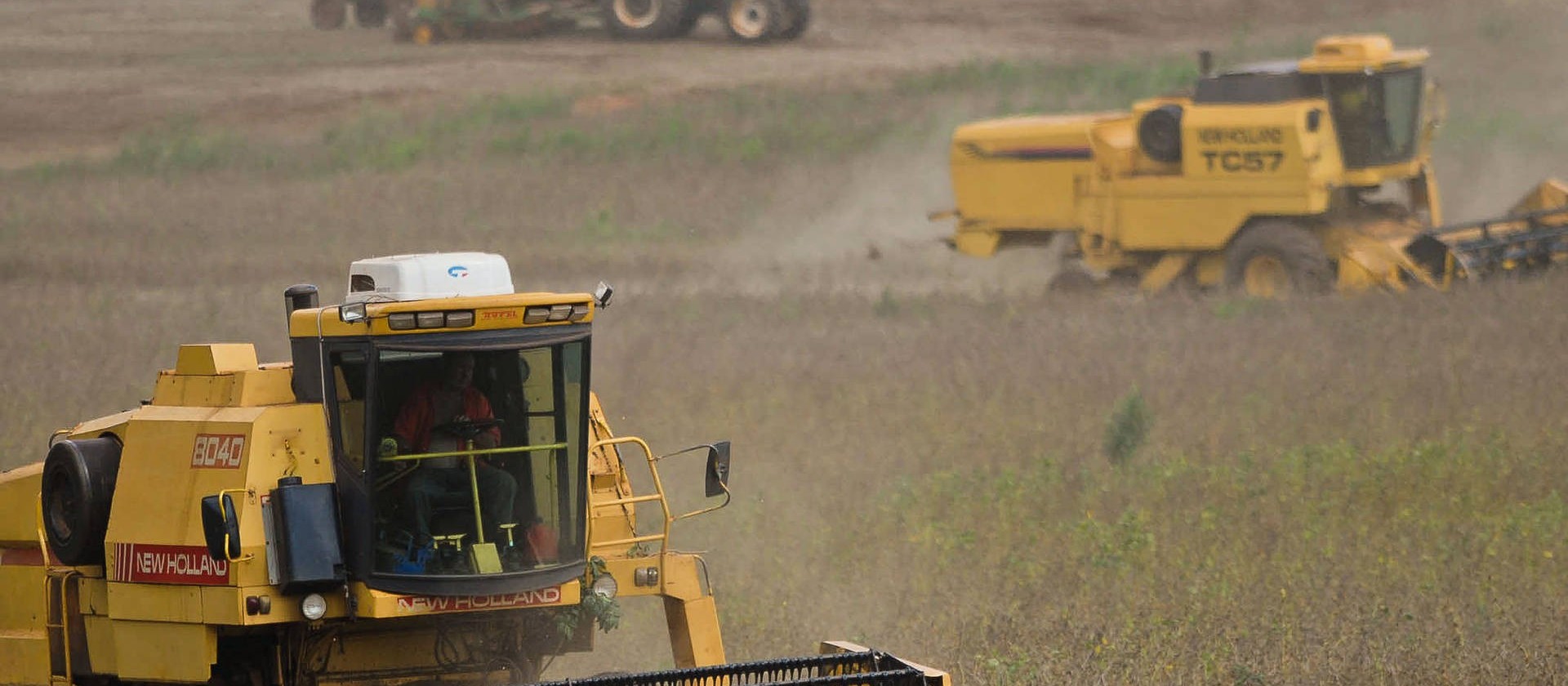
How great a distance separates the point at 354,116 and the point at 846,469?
23534mm

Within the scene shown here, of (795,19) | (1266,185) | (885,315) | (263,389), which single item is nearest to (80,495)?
(263,389)

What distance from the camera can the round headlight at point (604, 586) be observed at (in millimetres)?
8219

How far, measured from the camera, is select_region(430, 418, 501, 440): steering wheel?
25.8 feet

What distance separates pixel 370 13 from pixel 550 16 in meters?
3.60

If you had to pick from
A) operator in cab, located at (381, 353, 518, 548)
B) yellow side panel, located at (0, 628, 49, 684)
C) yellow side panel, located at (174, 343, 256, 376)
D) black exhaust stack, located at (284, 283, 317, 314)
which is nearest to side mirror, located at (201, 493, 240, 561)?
operator in cab, located at (381, 353, 518, 548)

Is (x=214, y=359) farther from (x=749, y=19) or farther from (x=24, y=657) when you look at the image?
(x=749, y=19)

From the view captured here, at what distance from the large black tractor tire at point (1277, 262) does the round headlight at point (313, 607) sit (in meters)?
17.5

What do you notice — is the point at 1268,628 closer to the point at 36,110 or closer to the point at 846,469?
the point at 846,469

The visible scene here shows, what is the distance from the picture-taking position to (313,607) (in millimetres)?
7746

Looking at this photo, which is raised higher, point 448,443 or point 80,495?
point 448,443

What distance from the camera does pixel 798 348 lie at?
21469 millimetres

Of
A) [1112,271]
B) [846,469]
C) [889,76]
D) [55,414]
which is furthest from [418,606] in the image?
[889,76]

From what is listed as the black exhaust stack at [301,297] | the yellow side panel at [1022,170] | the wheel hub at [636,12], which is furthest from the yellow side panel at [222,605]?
the wheel hub at [636,12]

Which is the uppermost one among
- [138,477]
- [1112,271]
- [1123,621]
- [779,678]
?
[138,477]
